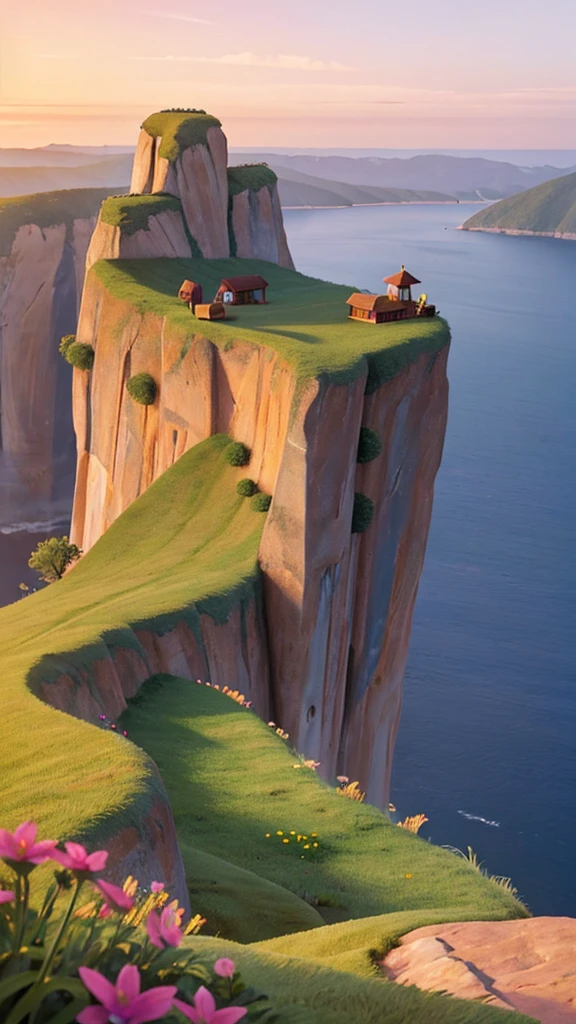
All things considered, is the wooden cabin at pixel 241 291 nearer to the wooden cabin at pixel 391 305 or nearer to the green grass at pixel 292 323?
the green grass at pixel 292 323

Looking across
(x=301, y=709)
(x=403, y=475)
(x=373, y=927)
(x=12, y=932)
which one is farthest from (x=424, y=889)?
(x=403, y=475)

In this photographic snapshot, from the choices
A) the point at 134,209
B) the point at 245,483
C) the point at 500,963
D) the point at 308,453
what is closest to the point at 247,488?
the point at 245,483

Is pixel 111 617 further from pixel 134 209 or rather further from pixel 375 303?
pixel 134 209

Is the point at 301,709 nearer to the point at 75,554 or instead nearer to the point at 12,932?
the point at 75,554

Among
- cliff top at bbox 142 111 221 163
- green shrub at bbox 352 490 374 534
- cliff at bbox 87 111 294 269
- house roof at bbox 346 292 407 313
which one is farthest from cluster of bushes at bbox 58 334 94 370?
green shrub at bbox 352 490 374 534

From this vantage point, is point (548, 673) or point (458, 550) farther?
point (458, 550)

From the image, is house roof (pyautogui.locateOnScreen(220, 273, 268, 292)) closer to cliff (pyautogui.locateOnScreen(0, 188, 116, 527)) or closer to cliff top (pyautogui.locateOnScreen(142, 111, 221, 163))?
cliff top (pyautogui.locateOnScreen(142, 111, 221, 163))

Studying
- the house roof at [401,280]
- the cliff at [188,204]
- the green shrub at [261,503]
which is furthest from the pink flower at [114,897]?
the cliff at [188,204]
